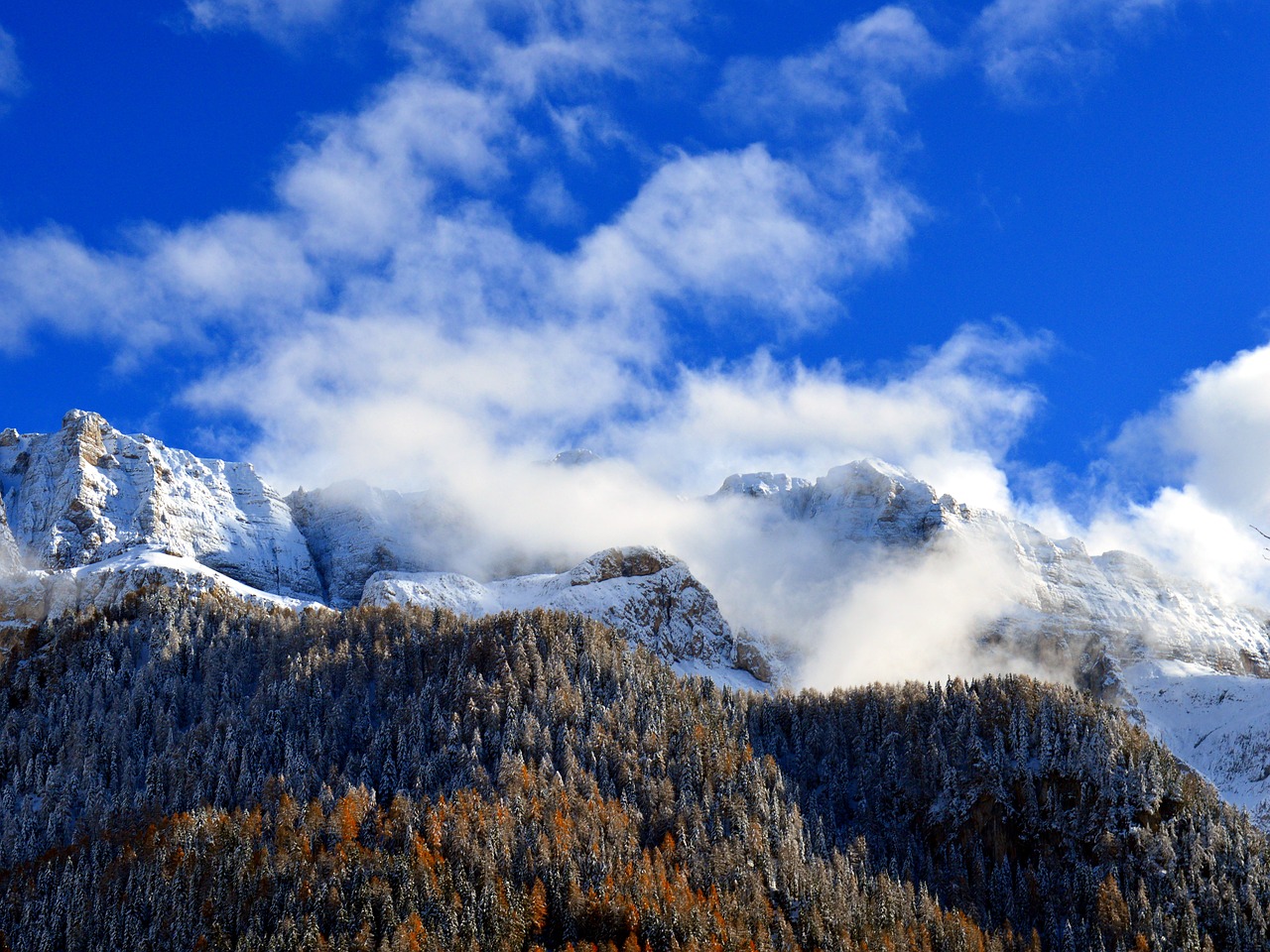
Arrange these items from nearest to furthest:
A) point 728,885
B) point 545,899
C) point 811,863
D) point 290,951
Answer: point 290,951, point 545,899, point 728,885, point 811,863

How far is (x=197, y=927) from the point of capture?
158375 mm

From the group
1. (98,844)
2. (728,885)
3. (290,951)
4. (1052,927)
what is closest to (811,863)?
(728,885)

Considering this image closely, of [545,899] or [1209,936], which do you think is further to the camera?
[1209,936]

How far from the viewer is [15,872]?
594 ft

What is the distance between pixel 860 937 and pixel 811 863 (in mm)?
20140

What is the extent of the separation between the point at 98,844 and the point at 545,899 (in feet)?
239

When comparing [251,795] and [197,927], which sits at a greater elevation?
[251,795]

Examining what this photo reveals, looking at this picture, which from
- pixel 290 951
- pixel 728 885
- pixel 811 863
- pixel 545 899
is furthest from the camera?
pixel 811 863

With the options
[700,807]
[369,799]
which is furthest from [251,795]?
[700,807]

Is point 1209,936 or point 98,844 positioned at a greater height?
point 98,844

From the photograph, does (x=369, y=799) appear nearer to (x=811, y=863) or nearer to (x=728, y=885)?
(x=728, y=885)

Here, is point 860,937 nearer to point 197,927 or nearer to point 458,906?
point 458,906

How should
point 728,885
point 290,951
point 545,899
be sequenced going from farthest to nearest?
point 728,885 → point 545,899 → point 290,951

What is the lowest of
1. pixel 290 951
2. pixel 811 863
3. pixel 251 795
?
pixel 290 951
